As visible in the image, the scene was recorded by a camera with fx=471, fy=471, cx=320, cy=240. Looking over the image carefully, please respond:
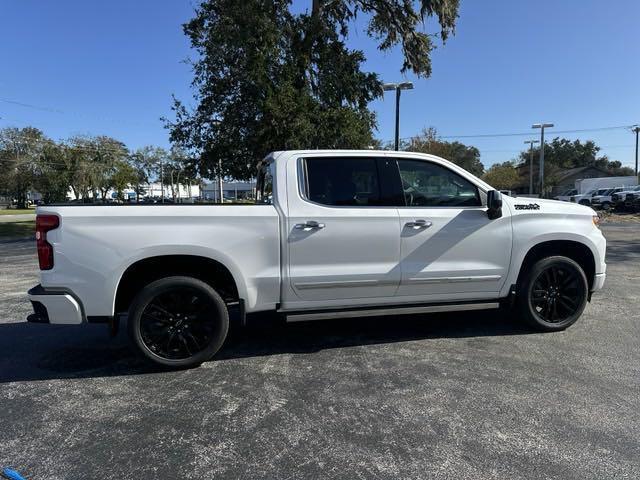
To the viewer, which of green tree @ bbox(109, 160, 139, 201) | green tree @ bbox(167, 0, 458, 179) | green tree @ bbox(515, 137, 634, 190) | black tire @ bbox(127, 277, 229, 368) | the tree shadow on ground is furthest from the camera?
green tree @ bbox(515, 137, 634, 190)

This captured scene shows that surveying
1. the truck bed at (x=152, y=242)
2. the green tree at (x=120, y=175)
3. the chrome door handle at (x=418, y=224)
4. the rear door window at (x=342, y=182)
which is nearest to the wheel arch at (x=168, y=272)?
the truck bed at (x=152, y=242)

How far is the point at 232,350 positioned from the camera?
189 inches

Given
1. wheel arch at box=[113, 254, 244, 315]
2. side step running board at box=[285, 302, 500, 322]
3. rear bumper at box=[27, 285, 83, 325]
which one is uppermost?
wheel arch at box=[113, 254, 244, 315]

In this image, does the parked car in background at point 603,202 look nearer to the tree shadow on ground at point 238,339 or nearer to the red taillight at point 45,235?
the tree shadow on ground at point 238,339

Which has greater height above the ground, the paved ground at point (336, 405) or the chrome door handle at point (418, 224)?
the chrome door handle at point (418, 224)

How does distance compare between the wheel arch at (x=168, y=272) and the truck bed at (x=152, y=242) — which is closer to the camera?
the truck bed at (x=152, y=242)

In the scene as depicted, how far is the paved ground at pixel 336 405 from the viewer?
2818 mm

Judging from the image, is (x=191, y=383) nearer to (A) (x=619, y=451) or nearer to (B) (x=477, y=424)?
(B) (x=477, y=424)

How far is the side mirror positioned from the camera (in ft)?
15.3

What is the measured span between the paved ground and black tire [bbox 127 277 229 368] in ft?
0.61

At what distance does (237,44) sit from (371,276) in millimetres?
14538

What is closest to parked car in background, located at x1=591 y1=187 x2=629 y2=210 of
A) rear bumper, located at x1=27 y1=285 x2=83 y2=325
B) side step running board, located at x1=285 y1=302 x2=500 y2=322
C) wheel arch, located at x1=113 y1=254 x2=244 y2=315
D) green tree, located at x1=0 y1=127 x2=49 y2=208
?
side step running board, located at x1=285 y1=302 x2=500 y2=322

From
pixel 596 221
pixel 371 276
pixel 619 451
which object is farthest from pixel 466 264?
pixel 619 451

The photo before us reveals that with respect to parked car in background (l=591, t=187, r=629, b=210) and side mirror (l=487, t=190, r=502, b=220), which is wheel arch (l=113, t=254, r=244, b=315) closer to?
side mirror (l=487, t=190, r=502, b=220)
